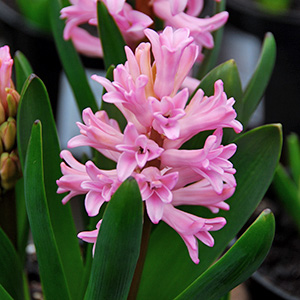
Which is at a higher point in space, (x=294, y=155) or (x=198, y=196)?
(x=198, y=196)

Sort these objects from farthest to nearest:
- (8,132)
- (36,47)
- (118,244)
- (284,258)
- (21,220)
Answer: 1. (36,47)
2. (284,258)
3. (21,220)
4. (8,132)
5. (118,244)

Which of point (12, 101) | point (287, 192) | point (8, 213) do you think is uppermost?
point (12, 101)

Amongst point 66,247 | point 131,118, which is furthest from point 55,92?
point 131,118

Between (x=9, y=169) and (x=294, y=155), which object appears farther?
(x=294, y=155)

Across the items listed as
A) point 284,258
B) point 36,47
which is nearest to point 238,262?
point 284,258

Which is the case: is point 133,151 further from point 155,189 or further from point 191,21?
point 191,21

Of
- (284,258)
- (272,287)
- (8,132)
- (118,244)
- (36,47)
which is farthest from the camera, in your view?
(36,47)
